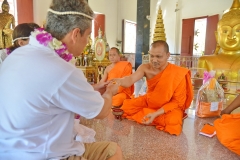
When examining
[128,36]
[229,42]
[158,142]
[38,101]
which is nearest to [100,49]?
[229,42]

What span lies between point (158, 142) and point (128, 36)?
308 inches

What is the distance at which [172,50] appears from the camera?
375 inches

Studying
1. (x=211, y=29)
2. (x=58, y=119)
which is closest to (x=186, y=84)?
(x=58, y=119)

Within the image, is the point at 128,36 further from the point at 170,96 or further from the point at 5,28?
the point at 170,96

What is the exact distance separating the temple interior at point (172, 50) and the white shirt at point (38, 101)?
0.39 meters

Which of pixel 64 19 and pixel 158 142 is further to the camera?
pixel 158 142

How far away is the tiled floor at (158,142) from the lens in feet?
5.28

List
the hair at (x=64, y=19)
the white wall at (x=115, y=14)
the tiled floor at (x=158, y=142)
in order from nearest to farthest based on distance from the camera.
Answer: the hair at (x=64, y=19)
the tiled floor at (x=158, y=142)
the white wall at (x=115, y=14)

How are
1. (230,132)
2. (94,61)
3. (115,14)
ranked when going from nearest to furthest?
(230,132), (94,61), (115,14)

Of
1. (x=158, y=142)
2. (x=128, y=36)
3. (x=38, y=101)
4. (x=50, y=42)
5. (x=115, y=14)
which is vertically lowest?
(x=158, y=142)

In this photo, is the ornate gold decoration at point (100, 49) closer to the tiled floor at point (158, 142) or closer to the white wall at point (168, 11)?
the tiled floor at point (158, 142)

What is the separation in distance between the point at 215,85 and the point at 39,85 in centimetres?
239

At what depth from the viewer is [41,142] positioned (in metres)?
0.80

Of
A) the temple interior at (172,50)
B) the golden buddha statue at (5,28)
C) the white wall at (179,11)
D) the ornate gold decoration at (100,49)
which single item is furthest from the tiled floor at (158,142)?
the white wall at (179,11)
